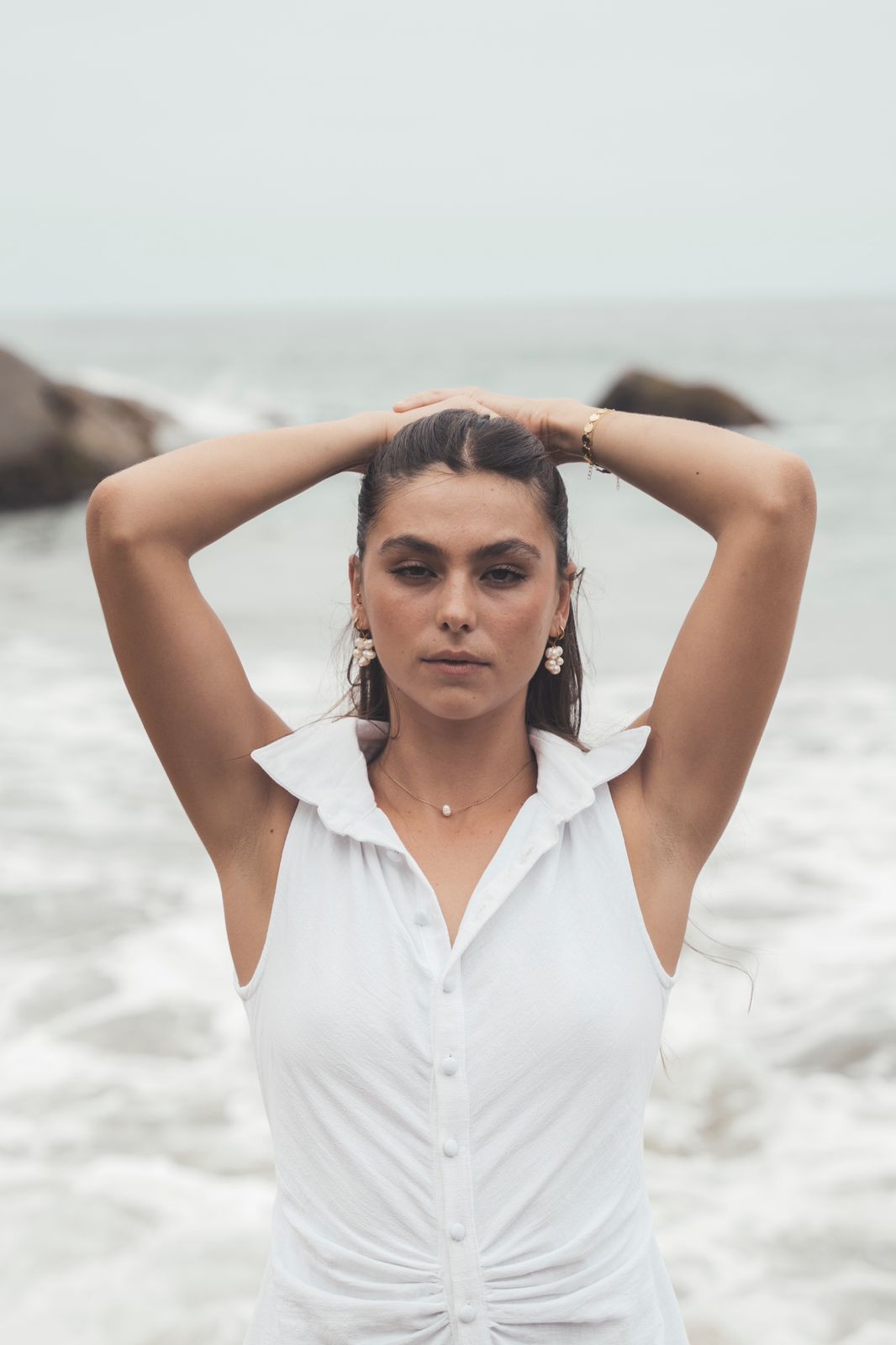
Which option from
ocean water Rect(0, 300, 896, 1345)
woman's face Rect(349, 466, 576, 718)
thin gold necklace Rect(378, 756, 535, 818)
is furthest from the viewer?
ocean water Rect(0, 300, 896, 1345)

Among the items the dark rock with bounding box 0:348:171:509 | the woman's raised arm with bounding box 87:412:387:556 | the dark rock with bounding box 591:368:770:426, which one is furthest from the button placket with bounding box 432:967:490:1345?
the dark rock with bounding box 591:368:770:426

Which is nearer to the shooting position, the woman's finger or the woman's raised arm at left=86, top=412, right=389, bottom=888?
the woman's raised arm at left=86, top=412, right=389, bottom=888

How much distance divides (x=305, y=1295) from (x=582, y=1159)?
1.40 ft

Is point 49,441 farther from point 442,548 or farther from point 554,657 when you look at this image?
point 442,548

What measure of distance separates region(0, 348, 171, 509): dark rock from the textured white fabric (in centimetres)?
1565

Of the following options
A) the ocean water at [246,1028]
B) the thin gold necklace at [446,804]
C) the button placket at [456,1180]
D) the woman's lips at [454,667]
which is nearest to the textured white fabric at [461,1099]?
the button placket at [456,1180]

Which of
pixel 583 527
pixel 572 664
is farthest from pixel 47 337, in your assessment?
pixel 572 664

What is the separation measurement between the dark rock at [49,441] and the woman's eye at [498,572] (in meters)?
15.5

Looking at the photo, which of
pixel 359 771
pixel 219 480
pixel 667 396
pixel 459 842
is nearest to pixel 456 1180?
pixel 459 842

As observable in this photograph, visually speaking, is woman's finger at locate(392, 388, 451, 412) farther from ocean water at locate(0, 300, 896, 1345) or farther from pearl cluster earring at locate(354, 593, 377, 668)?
ocean water at locate(0, 300, 896, 1345)

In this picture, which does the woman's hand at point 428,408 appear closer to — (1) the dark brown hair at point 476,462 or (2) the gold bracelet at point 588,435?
(1) the dark brown hair at point 476,462

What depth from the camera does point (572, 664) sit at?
2.46m

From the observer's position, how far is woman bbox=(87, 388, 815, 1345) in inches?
77.4

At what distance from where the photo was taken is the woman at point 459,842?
197 centimetres
